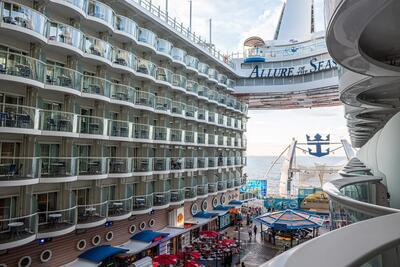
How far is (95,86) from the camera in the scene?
A: 1883 centimetres

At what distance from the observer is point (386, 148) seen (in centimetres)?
1423

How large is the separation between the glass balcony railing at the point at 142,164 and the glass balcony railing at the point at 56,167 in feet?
21.1

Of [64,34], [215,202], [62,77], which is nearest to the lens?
[64,34]

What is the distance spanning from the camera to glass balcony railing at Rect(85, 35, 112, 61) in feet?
60.3

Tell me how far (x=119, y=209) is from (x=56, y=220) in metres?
4.75

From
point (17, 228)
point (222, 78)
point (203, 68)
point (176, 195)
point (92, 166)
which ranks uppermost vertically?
point (222, 78)

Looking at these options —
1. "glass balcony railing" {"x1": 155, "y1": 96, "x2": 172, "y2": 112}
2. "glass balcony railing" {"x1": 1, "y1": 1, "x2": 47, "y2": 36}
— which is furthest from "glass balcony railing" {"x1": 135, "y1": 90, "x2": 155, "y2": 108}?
"glass balcony railing" {"x1": 1, "y1": 1, "x2": 47, "y2": 36}

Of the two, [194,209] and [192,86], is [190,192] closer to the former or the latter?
[194,209]

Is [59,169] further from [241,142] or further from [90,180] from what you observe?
[241,142]

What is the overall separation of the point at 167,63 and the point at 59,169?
1461cm

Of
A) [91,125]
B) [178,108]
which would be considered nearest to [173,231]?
[178,108]

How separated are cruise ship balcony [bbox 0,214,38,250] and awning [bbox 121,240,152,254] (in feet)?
23.1

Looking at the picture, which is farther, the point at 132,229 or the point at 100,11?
the point at 132,229

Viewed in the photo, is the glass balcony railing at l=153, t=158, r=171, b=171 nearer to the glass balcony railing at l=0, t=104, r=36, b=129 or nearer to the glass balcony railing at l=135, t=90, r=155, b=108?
the glass balcony railing at l=135, t=90, r=155, b=108
